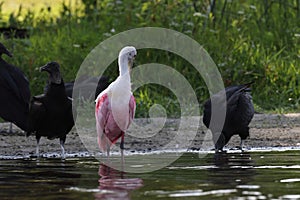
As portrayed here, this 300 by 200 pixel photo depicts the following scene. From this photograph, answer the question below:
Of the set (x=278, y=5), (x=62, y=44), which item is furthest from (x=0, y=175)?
(x=278, y=5)

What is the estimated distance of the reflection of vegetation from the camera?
1276 cm

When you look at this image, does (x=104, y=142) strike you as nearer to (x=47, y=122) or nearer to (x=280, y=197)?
(x=47, y=122)

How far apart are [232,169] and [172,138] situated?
3034 mm

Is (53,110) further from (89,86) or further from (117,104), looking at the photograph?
(89,86)

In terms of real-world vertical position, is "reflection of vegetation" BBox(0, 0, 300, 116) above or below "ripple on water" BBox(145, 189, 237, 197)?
above

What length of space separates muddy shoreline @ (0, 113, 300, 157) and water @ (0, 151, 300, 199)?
1.08 metres

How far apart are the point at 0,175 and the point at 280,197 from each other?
2.51 metres

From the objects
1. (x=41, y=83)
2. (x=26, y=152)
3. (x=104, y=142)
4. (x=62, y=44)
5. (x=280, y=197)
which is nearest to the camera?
(x=280, y=197)

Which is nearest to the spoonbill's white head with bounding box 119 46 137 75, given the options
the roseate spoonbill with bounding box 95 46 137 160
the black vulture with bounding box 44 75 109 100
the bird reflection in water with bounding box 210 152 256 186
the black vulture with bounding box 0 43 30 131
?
the roseate spoonbill with bounding box 95 46 137 160

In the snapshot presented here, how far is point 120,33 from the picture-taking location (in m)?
13.1

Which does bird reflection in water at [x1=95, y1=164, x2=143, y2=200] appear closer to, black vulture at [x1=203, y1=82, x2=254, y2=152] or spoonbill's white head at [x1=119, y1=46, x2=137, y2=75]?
spoonbill's white head at [x1=119, y1=46, x2=137, y2=75]

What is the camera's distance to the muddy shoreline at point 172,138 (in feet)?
31.8

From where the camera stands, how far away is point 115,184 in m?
6.57

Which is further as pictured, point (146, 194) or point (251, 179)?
point (251, 179)
